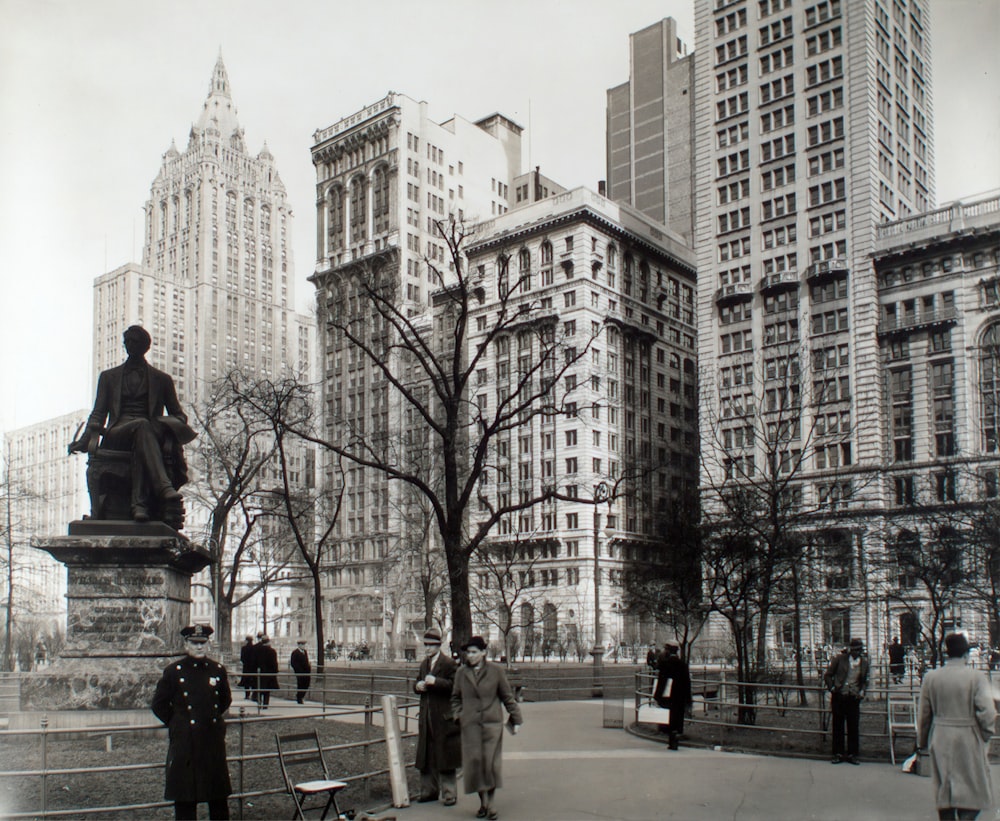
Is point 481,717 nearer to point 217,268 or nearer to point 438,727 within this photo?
point 438,727

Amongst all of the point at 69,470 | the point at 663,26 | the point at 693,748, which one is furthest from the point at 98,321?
the point at 693,748

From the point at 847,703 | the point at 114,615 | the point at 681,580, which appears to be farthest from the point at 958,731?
the point at 681,580

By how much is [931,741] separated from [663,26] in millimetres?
132342

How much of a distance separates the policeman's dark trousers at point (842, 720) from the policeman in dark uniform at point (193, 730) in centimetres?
1050

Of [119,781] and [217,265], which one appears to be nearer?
[119,781]

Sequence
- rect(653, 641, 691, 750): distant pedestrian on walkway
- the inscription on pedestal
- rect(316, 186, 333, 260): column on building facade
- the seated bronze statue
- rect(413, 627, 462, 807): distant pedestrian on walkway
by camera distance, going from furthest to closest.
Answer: rect(316, 186, 333, 260): column on building facade
rect(653, 641, 691, 750): distant pedestrian on walkway
the seated bronze statue
the inscription on pedestal
rect(413, 627, 462, 807): distant pedestrian on walkway

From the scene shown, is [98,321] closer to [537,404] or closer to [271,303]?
[537,404]

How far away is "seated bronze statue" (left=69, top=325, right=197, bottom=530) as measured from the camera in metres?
14.1

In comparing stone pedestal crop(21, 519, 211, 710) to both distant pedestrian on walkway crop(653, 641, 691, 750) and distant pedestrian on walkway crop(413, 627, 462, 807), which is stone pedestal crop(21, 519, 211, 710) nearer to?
distant pedestrian on walkway crop(413, 627, 462, 807)

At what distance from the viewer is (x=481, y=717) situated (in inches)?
492

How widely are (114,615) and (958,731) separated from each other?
969cm

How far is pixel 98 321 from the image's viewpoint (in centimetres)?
10612

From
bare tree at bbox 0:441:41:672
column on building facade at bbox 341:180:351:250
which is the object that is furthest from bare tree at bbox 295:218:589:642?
bare tree at bbox 0:441:41:672

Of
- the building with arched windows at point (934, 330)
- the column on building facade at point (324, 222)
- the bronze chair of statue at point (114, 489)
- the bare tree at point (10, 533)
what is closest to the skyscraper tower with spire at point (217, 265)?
the column on building facade at point (324, 222)
